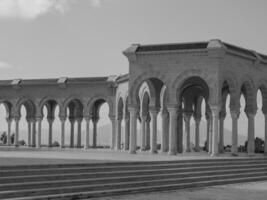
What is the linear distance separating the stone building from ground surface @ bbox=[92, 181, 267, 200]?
767 cm

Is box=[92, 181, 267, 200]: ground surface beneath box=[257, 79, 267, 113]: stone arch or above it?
beneath

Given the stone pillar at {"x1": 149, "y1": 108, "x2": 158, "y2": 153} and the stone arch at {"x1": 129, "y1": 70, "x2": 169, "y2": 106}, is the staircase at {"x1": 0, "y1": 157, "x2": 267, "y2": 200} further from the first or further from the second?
the stone pillar at {"x1": 149, "y1": 108, "x2": 158, "y2": 153}

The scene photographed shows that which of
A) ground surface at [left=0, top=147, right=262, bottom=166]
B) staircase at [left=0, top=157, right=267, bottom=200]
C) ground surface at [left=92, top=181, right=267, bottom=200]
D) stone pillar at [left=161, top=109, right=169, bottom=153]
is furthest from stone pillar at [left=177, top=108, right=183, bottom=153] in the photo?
ground surface at [left=92, top=181, right=267, bottom=200]

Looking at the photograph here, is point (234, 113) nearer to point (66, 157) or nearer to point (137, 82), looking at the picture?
point (137, 82)

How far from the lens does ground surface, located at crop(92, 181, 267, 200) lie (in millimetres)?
13791

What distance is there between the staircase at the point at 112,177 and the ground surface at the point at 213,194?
47 cm

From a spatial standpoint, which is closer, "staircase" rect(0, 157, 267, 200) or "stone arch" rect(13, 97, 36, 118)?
"staircase" rect(0, 157, 267, 200)

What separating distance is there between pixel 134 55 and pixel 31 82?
14928 mm

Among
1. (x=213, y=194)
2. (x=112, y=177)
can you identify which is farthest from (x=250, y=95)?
(x=112, y=177)

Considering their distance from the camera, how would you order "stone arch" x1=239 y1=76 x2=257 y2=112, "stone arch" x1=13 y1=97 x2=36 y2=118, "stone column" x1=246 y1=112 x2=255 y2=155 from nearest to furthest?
"stone arch" x1=239 y1=76 x2=257 y2=112 → "stone column" x1=246 y1=112 x2=255 y2=155 → "stone arch" x1=13 y1=97 x2=36 y2=118

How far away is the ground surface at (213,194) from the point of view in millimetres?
13791

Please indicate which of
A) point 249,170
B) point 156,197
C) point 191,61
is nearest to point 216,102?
point 191,61

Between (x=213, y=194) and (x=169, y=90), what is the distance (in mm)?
10503

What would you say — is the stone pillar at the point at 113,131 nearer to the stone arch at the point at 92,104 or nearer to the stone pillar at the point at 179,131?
the stone arch at the point at 92,104
